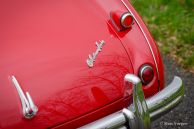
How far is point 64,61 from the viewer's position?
2096 millimetres

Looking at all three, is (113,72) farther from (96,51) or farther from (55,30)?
(55,30)

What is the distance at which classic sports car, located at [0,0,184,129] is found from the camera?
197cm

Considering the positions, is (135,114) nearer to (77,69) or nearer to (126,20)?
(77,69)

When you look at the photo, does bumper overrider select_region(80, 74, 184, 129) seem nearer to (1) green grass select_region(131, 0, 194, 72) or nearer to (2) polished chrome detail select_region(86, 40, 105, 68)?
(2) polished chrome detail select_region(86, 40, 105, 68)

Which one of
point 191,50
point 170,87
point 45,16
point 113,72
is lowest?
point 191,50

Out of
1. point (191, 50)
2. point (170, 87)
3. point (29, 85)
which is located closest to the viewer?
point (29, 85)

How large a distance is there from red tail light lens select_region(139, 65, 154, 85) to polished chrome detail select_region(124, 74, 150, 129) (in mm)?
166

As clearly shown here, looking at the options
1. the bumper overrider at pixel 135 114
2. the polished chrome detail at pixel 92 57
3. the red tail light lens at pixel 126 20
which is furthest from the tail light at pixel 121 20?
the bumper overrider at pixel 135 114

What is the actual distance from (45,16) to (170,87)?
3.16ft

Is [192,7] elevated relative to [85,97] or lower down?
lower down

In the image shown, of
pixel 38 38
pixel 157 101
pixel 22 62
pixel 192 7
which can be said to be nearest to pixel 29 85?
pixel 22 62

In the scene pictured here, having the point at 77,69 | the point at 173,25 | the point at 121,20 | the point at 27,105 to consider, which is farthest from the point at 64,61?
the point at 173,25

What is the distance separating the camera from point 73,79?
2072 millimetres

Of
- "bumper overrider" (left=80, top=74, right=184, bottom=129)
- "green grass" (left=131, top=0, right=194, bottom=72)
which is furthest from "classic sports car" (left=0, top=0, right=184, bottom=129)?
"green grass" (left=131, top=0, right=194, bottom=72)
